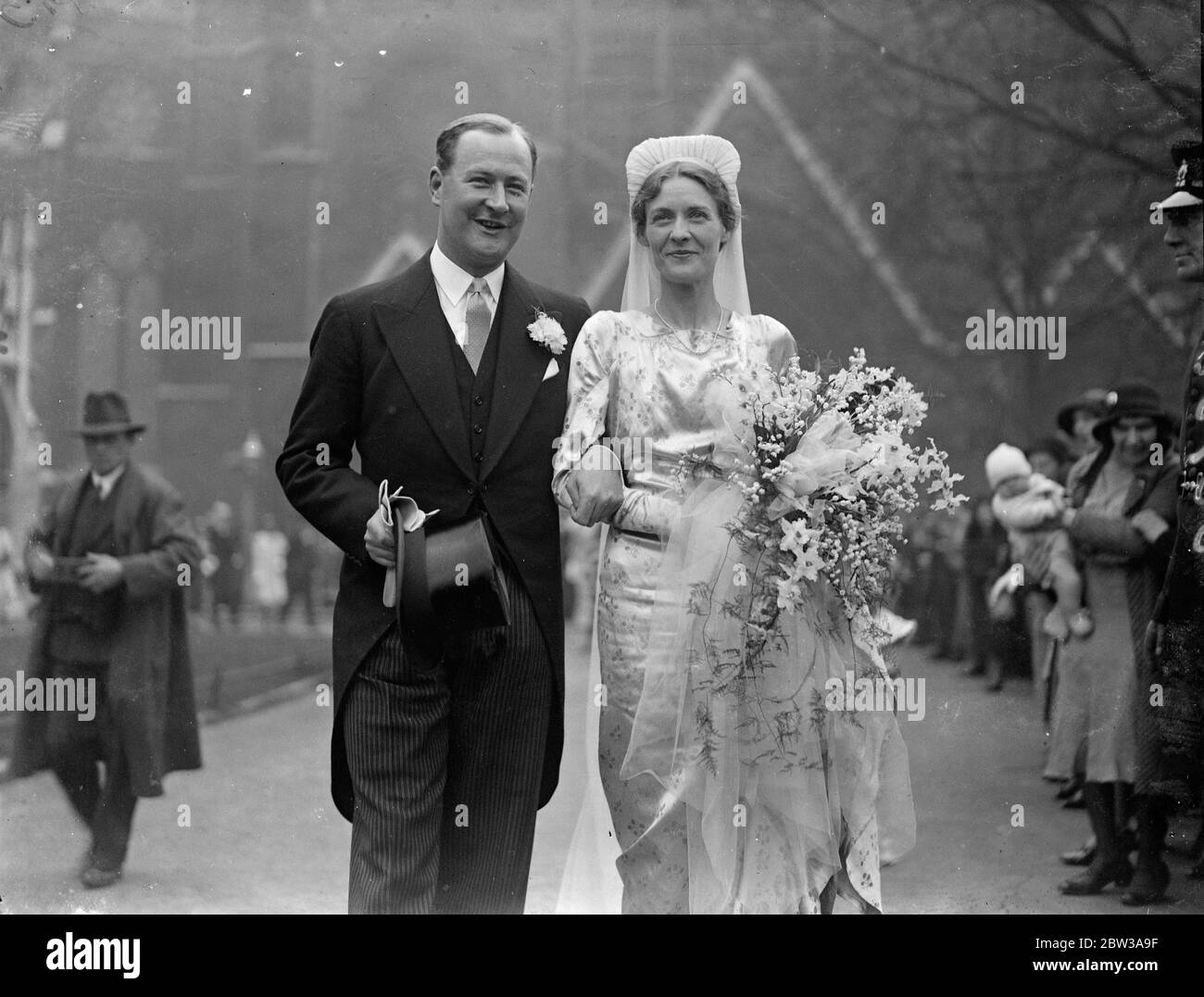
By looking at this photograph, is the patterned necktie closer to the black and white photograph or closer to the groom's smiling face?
the groom's smiling face

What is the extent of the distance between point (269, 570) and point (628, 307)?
209cm

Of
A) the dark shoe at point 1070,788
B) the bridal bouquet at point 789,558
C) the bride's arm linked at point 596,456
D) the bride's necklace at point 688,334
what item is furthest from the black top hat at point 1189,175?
the bride's arm linked at point 596,456

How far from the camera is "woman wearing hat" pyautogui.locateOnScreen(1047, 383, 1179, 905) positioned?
5043 mm

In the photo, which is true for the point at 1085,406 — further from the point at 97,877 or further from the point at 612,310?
the point at 97,877

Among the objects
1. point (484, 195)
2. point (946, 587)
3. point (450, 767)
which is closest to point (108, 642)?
point (450, 767)

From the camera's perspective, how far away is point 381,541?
372cm

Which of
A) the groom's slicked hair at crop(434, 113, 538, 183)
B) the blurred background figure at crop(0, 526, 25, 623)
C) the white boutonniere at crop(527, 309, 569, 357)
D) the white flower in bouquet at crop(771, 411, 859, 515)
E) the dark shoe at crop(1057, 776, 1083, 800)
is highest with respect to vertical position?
the groom's slicked hair at crop(434, 113, 538, 183)

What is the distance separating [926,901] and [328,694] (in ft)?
7.17

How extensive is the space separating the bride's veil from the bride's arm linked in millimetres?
189

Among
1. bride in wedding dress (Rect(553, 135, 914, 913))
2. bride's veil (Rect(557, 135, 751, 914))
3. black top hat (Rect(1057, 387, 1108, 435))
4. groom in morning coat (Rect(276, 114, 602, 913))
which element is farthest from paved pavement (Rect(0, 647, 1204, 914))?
groom in morning coat (Rect(276, 114, 602, 913))

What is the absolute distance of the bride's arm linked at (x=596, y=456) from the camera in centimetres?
383

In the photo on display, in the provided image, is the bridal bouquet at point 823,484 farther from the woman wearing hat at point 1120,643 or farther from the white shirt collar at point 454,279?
the woman wearing hat at point 1120,643
